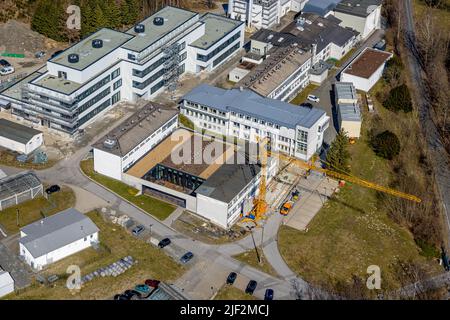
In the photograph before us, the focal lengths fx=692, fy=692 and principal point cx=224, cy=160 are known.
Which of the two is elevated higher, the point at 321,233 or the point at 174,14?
the point at 174,14

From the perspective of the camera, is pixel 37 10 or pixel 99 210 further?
pixel 37 10

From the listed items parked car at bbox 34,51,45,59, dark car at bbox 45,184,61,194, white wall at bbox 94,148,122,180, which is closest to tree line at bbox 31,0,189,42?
parked car at bbox 34,51,45,59

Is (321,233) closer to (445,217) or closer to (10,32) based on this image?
(445,217)

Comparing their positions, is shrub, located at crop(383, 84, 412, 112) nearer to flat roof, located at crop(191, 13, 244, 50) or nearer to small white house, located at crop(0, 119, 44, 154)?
flat roof, located at crop(191, 13, 244, 50)

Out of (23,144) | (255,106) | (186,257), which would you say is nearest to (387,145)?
(255,106)
